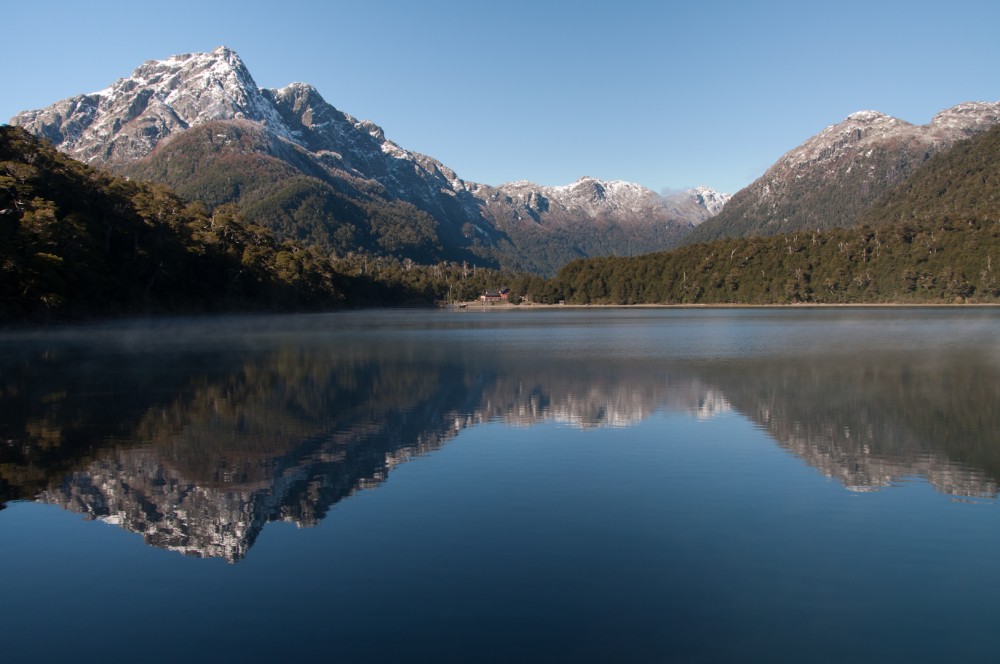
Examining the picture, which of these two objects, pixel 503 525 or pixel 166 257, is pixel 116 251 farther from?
pixel 503 525

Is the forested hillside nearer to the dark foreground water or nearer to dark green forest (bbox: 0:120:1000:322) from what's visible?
dark green forest (bbox: 0:120:1000:322)

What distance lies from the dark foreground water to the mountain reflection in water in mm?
145

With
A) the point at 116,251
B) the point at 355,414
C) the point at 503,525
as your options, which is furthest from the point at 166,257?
the point at 503,525

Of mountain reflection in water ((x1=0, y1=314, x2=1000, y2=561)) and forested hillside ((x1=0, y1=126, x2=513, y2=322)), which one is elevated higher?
forested hillside ((x1=0, y1=126, x2=513, y2=322))

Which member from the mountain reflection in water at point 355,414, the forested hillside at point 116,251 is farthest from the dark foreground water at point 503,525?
the forested hillside at point 116,251

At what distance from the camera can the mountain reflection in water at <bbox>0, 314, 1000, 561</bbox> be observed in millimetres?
16484

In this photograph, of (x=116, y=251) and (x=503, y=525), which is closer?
(x=503, y=525)

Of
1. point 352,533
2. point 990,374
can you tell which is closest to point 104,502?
point 352,533

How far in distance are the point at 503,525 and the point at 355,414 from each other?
14001 millimetres

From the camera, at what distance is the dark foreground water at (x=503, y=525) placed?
969 centimetres

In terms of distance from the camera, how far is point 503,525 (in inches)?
554

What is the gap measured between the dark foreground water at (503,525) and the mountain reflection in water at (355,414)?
145 millimetres

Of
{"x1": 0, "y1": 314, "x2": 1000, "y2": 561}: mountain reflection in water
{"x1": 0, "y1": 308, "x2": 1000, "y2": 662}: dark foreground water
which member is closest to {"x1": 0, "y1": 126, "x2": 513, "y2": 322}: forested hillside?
{"x1": 0, "y1": 314, "x2": 1000, "y2": 561}: mountain reflection in water

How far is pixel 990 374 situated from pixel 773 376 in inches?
404
